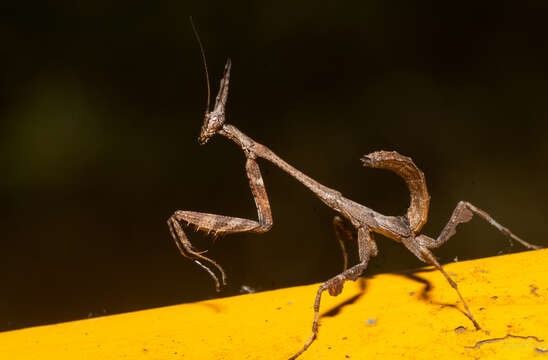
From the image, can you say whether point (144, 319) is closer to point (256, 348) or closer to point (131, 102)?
point (256, 348)

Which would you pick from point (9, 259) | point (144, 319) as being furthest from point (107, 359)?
point (9, 259)

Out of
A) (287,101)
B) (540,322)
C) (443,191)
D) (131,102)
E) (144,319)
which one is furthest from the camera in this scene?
(443,191)

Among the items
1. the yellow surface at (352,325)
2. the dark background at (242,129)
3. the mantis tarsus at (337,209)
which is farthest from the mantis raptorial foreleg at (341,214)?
the dark background at (242,129)

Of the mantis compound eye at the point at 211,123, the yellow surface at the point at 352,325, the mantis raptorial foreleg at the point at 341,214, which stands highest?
the mantis compound eye at the point at 211,123

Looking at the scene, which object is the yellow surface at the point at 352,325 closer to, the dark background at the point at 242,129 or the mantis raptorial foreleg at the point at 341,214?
the mantis raptorial foreleg at the point at 341,214

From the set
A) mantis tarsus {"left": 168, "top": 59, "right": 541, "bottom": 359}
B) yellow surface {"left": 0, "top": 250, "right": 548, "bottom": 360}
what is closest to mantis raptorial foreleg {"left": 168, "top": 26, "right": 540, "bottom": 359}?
mantis tarsus {"left": 168, "top": 59, "right": 541, "bottom": 359}

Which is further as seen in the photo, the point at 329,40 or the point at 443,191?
the point at 443,191
